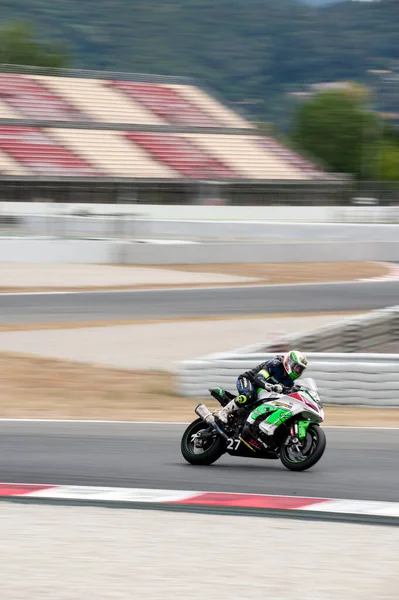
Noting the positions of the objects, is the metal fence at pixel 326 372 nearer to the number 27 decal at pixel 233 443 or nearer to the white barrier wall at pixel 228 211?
the number 27 decal at pixel 233 443

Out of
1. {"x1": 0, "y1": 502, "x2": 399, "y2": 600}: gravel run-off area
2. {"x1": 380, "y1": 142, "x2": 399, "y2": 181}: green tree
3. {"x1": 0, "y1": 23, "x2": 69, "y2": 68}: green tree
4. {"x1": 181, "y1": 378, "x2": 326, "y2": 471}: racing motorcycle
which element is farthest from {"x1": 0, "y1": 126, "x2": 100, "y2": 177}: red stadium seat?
{"x1": 0, "y1": 23, "x2": 69, "y2": 68}: green tree

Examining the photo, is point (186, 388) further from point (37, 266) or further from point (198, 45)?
point (198, 45)

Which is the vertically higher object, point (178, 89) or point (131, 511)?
point (178, 89)

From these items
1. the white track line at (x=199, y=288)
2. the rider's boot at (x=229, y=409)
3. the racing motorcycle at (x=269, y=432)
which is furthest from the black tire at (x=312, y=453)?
the white track line at (x=199, y=288)

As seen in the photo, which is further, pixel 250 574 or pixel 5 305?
pixel 5 305

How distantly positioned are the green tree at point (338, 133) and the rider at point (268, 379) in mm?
71998

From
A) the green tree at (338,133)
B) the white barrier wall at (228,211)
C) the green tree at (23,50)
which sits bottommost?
the white barrier wall at (228,211)

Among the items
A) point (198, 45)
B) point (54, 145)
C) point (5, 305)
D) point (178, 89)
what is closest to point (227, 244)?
point (5, 305)

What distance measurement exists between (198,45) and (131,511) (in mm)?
181524

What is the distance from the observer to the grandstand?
48375mm

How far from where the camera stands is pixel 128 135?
53469 mm

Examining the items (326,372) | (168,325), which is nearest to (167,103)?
(168,325)

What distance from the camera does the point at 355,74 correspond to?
190250 millimetres

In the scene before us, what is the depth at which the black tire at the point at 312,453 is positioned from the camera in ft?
26.2
